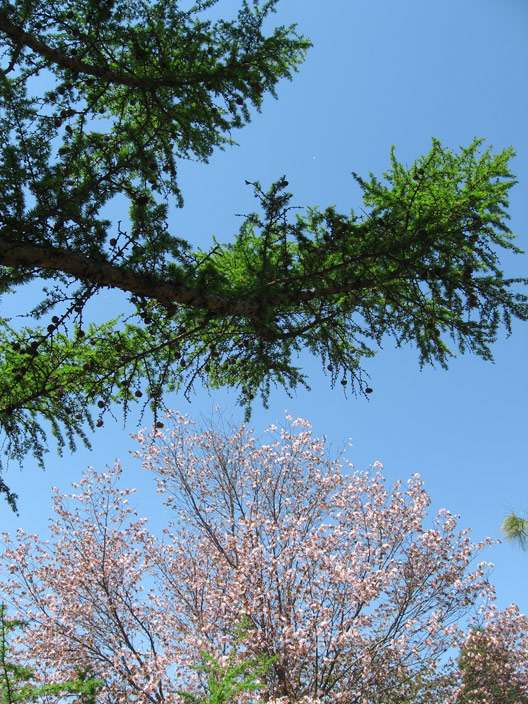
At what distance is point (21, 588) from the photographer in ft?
32.2

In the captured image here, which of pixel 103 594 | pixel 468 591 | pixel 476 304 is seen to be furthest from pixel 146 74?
pixel 468 591

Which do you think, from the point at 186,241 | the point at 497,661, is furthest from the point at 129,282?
the point at 497,661

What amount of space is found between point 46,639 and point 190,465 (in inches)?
172

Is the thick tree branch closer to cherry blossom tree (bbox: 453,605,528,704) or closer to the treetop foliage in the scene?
the treetop foliage

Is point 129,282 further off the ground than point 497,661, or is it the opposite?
point 129,282

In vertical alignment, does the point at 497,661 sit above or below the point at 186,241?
below

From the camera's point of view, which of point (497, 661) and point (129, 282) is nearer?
point (129, 282)

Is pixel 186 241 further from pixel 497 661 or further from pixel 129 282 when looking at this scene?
pixel 497 661

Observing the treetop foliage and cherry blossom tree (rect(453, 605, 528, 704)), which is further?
cherry blossom tree (rect(453, 605, 528, 704))

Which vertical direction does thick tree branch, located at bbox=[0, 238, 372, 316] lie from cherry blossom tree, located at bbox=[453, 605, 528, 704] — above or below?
above

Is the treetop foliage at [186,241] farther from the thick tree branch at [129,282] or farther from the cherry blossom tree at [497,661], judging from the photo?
the cherry blossom tree at [497,661]

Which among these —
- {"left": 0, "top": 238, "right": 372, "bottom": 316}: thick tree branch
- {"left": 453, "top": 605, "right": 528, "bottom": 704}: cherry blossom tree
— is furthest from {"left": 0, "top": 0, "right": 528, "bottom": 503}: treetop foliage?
{"left": 453, "top": 605, "right": 528, "bottom": 704}: cherry blossom tree

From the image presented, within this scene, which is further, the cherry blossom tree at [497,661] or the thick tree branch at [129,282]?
the cherry blossom tree at [497,661]

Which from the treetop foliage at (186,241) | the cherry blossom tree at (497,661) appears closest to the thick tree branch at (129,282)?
the treetop foliage at (186,241)
